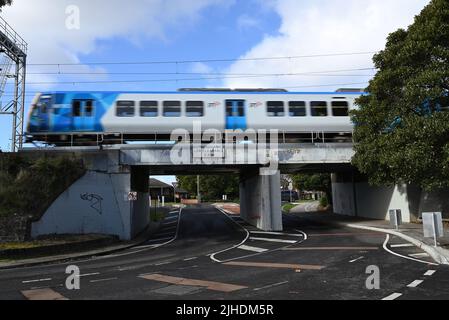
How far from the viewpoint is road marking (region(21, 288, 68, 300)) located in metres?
9.86

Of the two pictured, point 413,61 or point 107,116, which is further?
point 107,116

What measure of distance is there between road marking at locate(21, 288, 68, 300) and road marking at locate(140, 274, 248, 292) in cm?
265

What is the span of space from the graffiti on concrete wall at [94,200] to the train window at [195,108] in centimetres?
698

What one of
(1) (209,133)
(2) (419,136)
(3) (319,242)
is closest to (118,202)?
(1) (209,133)

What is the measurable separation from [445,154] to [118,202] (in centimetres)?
1670

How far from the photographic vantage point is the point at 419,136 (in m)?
16.9

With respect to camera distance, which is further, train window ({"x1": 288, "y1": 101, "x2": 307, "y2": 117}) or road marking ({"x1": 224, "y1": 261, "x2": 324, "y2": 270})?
train window ({"x1": 288, "y1": 101, "x2": 307, "y2": 117})

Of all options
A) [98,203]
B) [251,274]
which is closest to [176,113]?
[98,203]

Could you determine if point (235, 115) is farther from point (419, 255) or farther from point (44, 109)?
point (419, 255)

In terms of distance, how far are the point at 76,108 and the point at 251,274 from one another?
16.4 m

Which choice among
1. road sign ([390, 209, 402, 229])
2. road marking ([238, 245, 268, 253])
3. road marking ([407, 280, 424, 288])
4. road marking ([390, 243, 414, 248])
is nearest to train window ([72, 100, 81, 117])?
road marking ([238, 245, 268, 253])

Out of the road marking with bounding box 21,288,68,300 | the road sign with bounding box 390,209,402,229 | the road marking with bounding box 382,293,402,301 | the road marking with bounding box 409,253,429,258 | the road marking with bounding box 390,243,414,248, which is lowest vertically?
the road marking with bounding box 21,288,68,300

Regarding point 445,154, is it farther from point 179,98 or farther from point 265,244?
point 179,98

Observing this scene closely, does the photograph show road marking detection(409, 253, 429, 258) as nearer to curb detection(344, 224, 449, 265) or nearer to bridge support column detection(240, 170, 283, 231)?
curb detection(344, 224, 449, 265)
